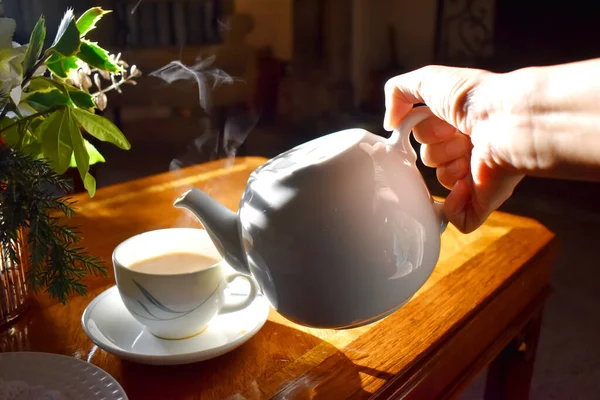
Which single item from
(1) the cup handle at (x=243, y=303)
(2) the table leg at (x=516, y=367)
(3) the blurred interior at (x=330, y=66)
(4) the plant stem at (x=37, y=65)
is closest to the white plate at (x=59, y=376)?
(1) the cup handle at (x=243, y=303)

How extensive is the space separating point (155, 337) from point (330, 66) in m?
2.51

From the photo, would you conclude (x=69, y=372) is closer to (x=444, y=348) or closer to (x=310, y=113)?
(x=444, y=348)

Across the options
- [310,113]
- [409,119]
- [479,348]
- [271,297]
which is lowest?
[310,113]

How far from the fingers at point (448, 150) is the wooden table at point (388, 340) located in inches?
6.9

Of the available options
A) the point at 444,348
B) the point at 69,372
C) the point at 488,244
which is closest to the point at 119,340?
the point at 69,372

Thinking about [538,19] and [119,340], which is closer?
[119,340]

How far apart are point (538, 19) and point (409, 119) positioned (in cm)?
223

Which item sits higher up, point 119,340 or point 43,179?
point 43,179

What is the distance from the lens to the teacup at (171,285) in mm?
538

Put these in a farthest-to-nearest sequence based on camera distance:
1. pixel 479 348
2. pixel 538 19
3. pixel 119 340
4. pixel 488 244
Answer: pixel 538 19, pixel 488 244, pixel 479 348, pixel 119 340

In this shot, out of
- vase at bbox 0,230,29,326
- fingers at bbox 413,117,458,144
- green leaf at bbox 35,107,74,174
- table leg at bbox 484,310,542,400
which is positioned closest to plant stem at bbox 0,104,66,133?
green leaf at bbox 35,107,74,174

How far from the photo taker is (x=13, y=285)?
0.62 metres

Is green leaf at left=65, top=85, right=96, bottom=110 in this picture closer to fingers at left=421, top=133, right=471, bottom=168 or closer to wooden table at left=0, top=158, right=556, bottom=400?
wooden table at left=0, top=158, right=556, bottom=400

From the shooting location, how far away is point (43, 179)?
519 millimetres
